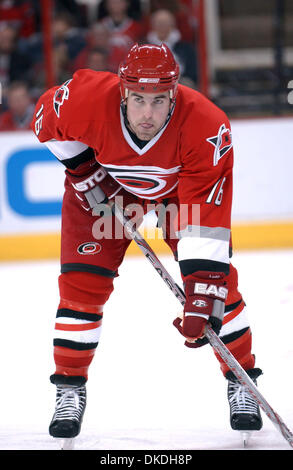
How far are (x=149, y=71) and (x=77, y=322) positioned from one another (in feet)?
2.40

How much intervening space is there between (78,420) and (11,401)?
484 mm

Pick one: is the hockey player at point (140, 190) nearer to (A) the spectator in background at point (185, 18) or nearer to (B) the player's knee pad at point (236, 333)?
(B) the player's knee pad at point (236, 333)

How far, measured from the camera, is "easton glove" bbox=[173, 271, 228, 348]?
6.56ft

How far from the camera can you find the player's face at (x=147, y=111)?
2.01 meters

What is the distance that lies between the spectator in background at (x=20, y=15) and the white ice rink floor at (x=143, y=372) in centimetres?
193

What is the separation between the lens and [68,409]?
2188 millimetres

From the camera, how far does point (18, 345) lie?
3.21 m

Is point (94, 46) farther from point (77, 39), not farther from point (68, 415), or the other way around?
point (68, 415)

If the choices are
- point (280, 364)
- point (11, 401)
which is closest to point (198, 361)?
point (280, 364)

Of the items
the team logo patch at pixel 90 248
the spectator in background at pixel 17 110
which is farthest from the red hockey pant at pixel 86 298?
the spectator in background at pixel 17 110

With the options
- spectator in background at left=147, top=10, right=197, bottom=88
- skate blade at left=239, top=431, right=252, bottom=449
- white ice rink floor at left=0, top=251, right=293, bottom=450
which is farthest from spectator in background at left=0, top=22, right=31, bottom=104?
skate blade at left=239, top=431, right=252, bottom=449

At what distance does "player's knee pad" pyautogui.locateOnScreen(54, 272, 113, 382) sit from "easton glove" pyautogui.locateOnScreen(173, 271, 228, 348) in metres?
0.29

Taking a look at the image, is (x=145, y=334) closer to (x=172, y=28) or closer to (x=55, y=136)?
(x=55, y=136)

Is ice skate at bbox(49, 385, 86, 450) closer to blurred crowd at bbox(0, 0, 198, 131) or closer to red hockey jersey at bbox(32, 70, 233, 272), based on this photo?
red hockey jersey at bbox(32, 70, 233, 272)
